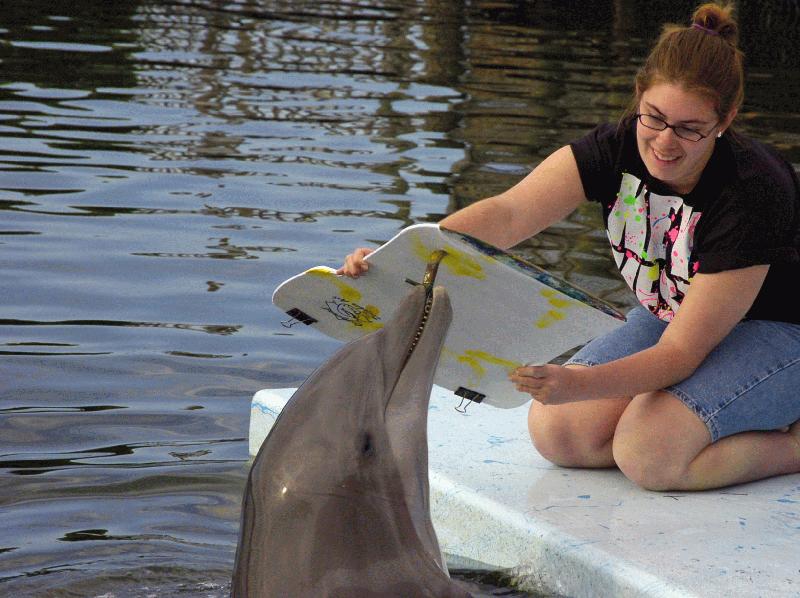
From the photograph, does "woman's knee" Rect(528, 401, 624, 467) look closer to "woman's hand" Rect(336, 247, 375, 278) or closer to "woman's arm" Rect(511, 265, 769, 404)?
"woman's arm" Rect(511, 265, 769, 404)

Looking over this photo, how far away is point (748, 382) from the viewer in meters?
3.51

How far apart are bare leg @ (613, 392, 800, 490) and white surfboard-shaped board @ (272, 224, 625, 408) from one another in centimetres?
27

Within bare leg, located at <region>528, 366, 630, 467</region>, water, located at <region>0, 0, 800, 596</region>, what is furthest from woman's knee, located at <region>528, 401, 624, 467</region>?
water, located at <region>0, 0, 800, 596</region>

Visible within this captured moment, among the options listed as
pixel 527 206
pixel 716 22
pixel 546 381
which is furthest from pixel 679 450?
pixel 716 22

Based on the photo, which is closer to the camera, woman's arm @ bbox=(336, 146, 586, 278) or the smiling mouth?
the smiling mouth

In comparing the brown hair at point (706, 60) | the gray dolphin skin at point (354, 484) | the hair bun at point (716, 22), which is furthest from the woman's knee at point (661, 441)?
the gray dolphin skin at point (354, 484)

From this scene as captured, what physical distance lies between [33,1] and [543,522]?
1593cm

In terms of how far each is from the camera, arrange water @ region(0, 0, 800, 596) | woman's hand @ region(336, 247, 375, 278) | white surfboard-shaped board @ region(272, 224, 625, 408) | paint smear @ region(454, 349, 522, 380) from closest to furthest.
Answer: white surfboard-shaped board @ region(272, 224, 625, 408) < woman's hand @ region(336, 247, 375, 278) < paint smear @ region(454, 349, 522, 380) < water @ region(0, 0, 800, 596)

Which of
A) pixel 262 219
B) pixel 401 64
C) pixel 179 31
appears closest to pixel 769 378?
pixel 262 219

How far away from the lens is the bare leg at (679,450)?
350cm

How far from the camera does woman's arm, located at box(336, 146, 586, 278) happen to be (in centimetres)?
A: 370

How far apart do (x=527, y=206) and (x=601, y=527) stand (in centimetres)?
94

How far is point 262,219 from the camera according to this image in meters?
7.55

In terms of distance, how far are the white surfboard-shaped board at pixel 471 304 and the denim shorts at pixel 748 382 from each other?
318mm
